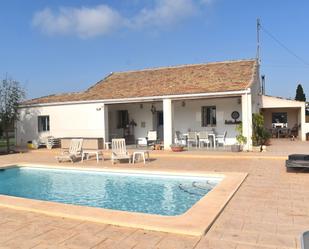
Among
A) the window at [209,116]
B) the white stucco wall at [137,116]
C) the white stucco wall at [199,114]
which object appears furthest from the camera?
the white stucco wall at [137,116]

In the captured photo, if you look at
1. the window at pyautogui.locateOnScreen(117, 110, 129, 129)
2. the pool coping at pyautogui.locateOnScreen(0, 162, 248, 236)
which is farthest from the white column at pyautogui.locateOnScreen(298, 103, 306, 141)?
the pool coping at pyautogui.locateOnScreen(0, 162, 248, 236)

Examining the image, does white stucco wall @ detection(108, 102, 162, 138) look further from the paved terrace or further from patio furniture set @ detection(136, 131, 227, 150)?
the paved terrace

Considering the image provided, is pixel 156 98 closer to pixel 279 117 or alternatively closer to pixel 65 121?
pixel 65 121

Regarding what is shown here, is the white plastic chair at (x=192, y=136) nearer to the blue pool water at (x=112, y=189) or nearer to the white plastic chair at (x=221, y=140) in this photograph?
the white plastic chair at (x=221, y=140)

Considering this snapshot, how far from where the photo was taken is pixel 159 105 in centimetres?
2280

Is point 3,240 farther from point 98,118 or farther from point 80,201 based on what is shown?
point 98,118

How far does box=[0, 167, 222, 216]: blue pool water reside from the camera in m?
8.84

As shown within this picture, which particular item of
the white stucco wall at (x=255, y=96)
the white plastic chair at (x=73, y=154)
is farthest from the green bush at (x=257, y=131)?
the white plastic chair at (x=73, y=154)

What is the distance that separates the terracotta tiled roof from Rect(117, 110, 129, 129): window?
78.2 inches

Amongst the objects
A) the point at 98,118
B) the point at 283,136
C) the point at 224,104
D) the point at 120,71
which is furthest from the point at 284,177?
the point at 120,71

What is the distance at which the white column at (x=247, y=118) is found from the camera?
17078 mm

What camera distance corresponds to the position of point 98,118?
854 inches

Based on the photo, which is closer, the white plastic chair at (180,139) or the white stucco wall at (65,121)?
the white plastic chair at (180,139)

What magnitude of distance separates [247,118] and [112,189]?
368 inches
